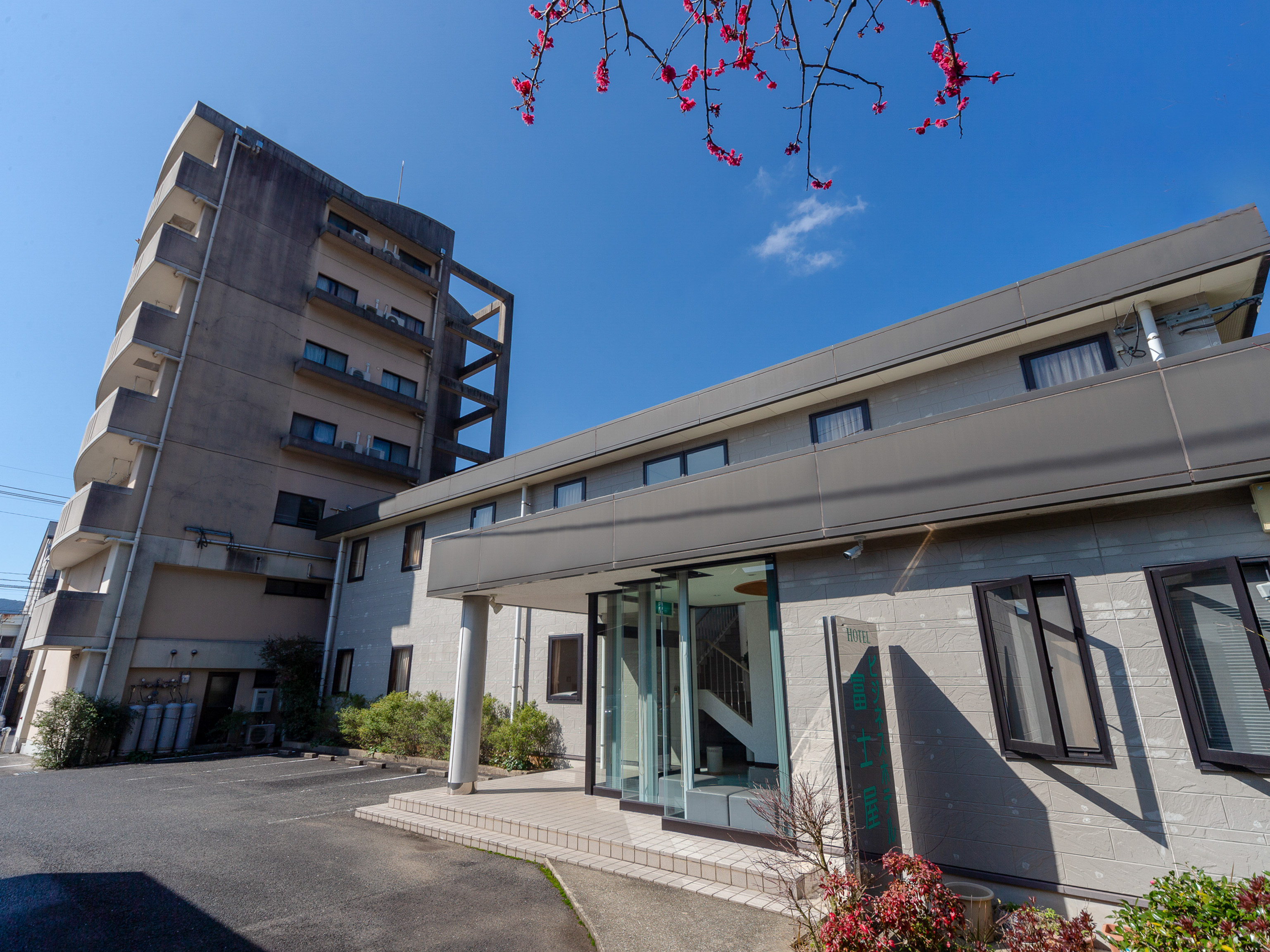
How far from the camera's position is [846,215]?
543 centimetres

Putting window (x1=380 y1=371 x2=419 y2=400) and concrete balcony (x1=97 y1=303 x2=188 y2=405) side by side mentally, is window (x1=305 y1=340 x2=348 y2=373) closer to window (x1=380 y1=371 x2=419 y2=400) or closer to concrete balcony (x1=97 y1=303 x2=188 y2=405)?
window (x1=380 y1=371 x2=419 y2=400)

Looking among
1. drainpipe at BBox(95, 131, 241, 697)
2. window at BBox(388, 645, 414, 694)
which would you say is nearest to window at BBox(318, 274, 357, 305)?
drainpipe at BBox(95, 131, 241, 697)

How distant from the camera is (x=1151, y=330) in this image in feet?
24.3

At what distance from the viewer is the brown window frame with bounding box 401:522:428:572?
16859mm

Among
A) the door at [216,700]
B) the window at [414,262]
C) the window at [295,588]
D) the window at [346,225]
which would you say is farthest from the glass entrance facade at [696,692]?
the window at [414,262]

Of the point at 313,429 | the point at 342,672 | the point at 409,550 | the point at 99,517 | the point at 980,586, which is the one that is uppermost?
the point at 313,429

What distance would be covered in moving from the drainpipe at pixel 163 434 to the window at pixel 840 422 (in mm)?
18762

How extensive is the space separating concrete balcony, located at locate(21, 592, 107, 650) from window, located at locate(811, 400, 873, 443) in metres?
18.8

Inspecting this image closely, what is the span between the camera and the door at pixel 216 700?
18484mm

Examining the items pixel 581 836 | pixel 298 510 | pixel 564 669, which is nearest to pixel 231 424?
pixel 298 510

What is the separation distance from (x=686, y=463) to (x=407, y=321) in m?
18.8

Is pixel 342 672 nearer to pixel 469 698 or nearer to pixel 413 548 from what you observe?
pixel 413 548

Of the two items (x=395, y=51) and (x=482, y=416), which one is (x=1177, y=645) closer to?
(x=395, y=51)

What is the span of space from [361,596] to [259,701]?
15.3 feet
